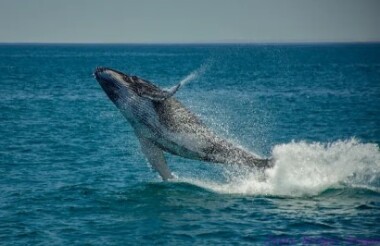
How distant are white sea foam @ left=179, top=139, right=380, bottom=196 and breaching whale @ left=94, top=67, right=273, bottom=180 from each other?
75 cm

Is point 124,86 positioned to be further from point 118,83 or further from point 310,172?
point 310,172

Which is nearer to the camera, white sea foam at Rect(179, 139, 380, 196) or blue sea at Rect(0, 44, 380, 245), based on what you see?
blue sea at Rect(0, 44, 380, 245)

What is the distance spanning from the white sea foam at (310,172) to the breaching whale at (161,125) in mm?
747

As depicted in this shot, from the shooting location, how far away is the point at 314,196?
76.5 ft

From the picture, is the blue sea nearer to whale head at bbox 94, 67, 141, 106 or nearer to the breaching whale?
the breaching whale

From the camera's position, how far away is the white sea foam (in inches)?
934

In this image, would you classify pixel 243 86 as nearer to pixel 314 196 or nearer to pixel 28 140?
pixel 28 140

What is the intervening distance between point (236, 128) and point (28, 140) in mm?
14093

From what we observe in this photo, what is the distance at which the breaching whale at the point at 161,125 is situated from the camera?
22688mm

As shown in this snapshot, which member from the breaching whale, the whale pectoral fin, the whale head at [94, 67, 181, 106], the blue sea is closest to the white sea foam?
the blue sea

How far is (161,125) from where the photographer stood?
23.1 m

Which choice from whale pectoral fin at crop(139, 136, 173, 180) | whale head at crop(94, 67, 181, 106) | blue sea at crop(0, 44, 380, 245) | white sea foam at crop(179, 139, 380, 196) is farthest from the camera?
white sea foam at crop(179, 139, 380, 196)

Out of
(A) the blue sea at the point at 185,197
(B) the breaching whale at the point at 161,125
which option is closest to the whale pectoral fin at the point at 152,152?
(B) the breaching whale at the point at 161,125

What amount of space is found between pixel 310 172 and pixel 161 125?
579 cm
